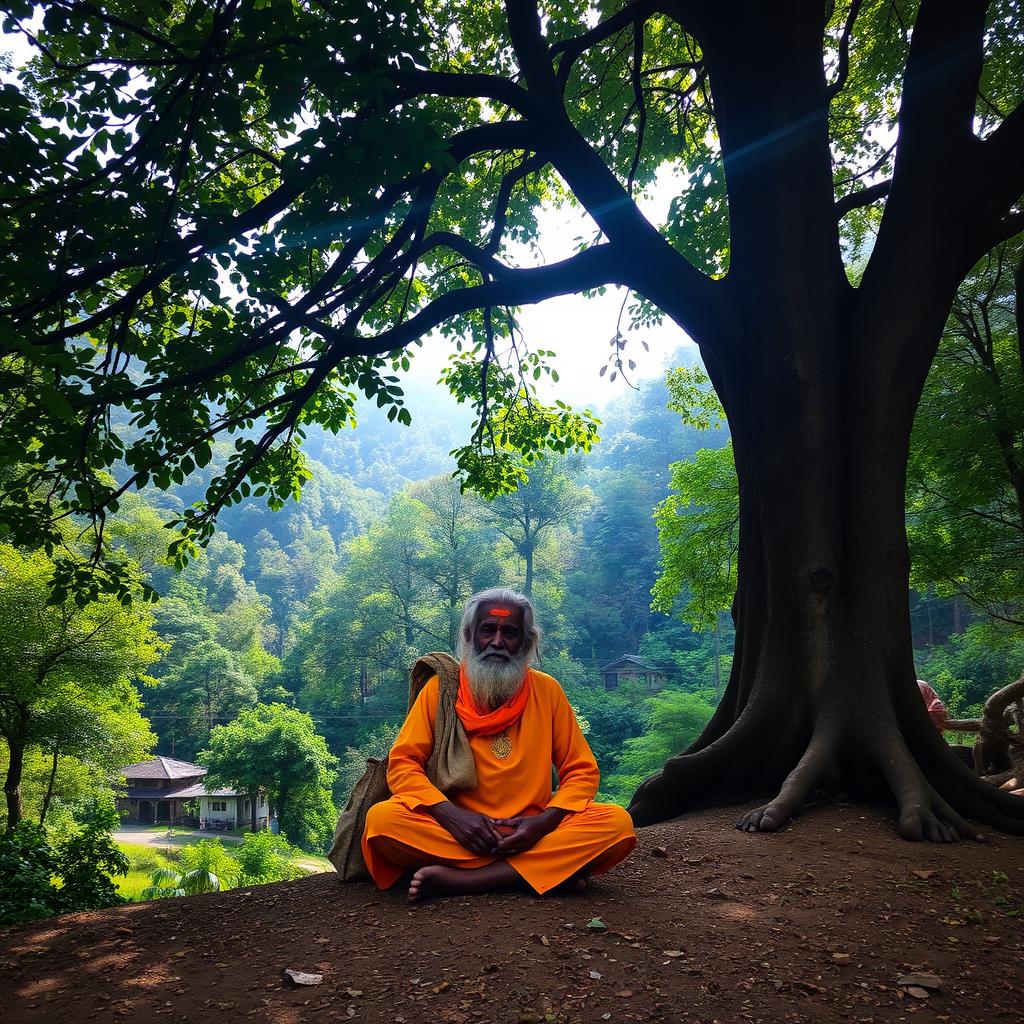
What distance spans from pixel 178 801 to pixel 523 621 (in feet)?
149

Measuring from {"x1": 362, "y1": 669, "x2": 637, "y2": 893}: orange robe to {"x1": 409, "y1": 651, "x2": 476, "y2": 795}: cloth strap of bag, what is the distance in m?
0.04

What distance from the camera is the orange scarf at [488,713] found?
3.72m

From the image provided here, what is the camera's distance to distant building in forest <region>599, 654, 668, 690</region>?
46.8m

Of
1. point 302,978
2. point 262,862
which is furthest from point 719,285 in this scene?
point 262,862

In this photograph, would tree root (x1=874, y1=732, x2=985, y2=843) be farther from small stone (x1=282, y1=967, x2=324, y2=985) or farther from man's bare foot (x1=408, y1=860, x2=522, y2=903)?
small stone (x1=282, y1=967, x2=324, y2=985)

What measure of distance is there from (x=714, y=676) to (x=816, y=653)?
40630 mm

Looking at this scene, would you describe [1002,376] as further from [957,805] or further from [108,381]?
[108,381]

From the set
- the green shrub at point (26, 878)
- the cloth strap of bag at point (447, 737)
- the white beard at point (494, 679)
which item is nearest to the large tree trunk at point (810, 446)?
the white beard at point (494, 679)

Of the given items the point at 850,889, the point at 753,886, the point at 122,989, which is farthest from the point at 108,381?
the point at 850,889

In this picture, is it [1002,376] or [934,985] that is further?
[1002,376]

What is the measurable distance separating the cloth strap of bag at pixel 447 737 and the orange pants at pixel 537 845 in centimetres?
21

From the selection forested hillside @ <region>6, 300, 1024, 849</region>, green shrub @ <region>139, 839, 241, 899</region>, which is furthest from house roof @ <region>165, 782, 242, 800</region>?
green shrub @ <region>139, 839, 241, 899</region>

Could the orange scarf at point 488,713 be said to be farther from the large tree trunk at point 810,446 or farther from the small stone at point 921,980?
the large tree trunk at point 810,446

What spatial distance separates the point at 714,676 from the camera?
143ft
